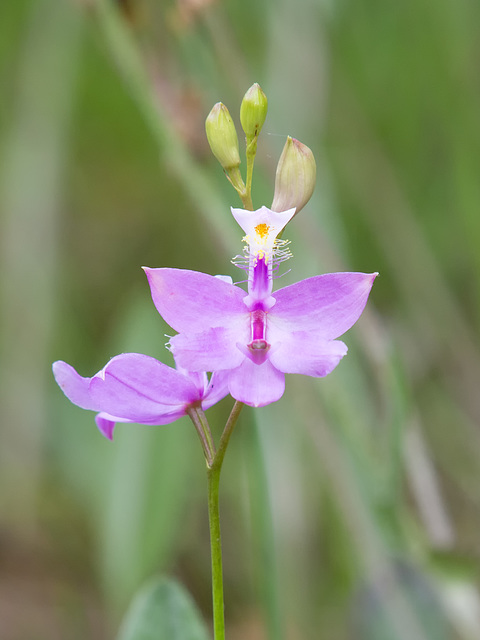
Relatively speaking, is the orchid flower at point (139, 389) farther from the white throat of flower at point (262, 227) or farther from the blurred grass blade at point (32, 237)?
the blurred grass blade at point (32, 237)

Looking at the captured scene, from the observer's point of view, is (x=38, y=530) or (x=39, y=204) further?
(x=39, y=204)

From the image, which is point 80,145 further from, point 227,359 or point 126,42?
point 227,359

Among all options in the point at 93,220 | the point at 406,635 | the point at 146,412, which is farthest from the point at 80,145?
the point at 146,412

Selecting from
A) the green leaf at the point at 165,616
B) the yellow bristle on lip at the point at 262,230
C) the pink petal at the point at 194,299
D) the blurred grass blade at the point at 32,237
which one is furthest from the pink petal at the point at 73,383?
the blurred grass blade at the point at 32,237

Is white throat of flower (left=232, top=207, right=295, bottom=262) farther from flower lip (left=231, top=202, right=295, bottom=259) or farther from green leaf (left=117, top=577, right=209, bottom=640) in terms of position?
green leaf (left=117, top=577, right=209, bottom=640)

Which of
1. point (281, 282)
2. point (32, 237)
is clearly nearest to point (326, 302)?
point (281, 282)

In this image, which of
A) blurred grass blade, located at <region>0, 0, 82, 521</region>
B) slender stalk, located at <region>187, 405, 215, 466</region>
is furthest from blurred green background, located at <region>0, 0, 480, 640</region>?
slender stalk, located at <region>187, 405, 215, 466</region>
